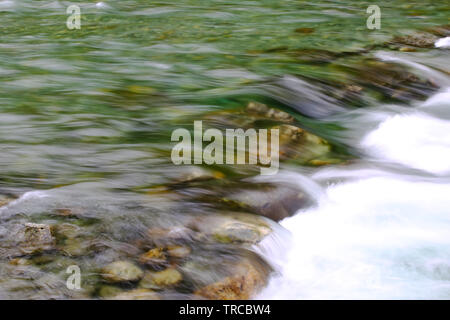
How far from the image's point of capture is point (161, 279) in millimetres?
3586

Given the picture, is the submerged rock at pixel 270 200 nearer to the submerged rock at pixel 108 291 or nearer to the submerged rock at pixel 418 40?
the submerged rock at pixel 108 291

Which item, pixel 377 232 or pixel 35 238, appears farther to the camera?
pixel 377 232

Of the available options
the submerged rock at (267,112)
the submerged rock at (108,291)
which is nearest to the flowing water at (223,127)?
the submerged rock at (108,291)

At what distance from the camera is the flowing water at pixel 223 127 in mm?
3867

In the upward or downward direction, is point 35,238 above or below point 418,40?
below

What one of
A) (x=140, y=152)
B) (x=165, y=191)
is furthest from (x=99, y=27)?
(x=165, y=191)

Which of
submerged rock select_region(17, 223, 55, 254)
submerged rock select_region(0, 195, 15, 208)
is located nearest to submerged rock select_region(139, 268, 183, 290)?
submerged rock select_region(17, 223, 55, 254)

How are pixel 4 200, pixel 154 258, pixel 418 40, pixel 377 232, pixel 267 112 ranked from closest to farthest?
pixel 154 258, pixel 4 200, pixel 377 232, pixel 267 112, pixel 418 40

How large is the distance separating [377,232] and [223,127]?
6.24ft

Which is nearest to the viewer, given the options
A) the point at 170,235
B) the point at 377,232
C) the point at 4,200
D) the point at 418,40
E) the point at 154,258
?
the point at 154,258

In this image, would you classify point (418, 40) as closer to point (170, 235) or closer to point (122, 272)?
point (170, 235)

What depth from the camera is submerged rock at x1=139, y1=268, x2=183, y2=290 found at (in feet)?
11.6

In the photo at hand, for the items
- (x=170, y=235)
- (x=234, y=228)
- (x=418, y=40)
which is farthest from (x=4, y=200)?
(x=418, y=40)
